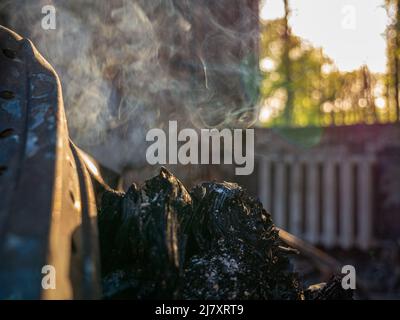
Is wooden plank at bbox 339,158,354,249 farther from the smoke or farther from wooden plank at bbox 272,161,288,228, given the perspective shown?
the smoke

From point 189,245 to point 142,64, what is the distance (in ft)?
6.27

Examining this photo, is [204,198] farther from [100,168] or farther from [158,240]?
[100,168]

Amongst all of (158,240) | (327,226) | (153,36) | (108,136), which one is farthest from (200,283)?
(327,226)

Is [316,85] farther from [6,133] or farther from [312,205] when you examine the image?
[6,133]

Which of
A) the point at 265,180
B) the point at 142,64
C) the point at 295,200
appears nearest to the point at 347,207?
the point at 295,200

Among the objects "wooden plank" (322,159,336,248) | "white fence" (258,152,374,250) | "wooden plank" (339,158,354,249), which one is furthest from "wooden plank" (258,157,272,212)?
"wooden plank" (339,158,354,249)

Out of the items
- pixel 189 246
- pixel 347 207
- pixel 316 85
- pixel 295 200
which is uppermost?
pixel 316 85

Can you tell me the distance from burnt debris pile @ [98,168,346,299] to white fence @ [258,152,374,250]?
212 inches

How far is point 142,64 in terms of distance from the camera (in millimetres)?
3342

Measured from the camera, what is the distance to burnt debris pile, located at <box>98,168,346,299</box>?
149cm

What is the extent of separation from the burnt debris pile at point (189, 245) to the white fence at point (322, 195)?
5.38 metres

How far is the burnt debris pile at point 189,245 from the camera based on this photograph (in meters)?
1.49

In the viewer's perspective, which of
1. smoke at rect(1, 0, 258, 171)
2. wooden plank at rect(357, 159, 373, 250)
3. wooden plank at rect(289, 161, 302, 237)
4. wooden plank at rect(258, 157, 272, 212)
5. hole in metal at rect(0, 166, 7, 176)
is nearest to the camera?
hole in metal at rect(0, 166, 7, 176)
